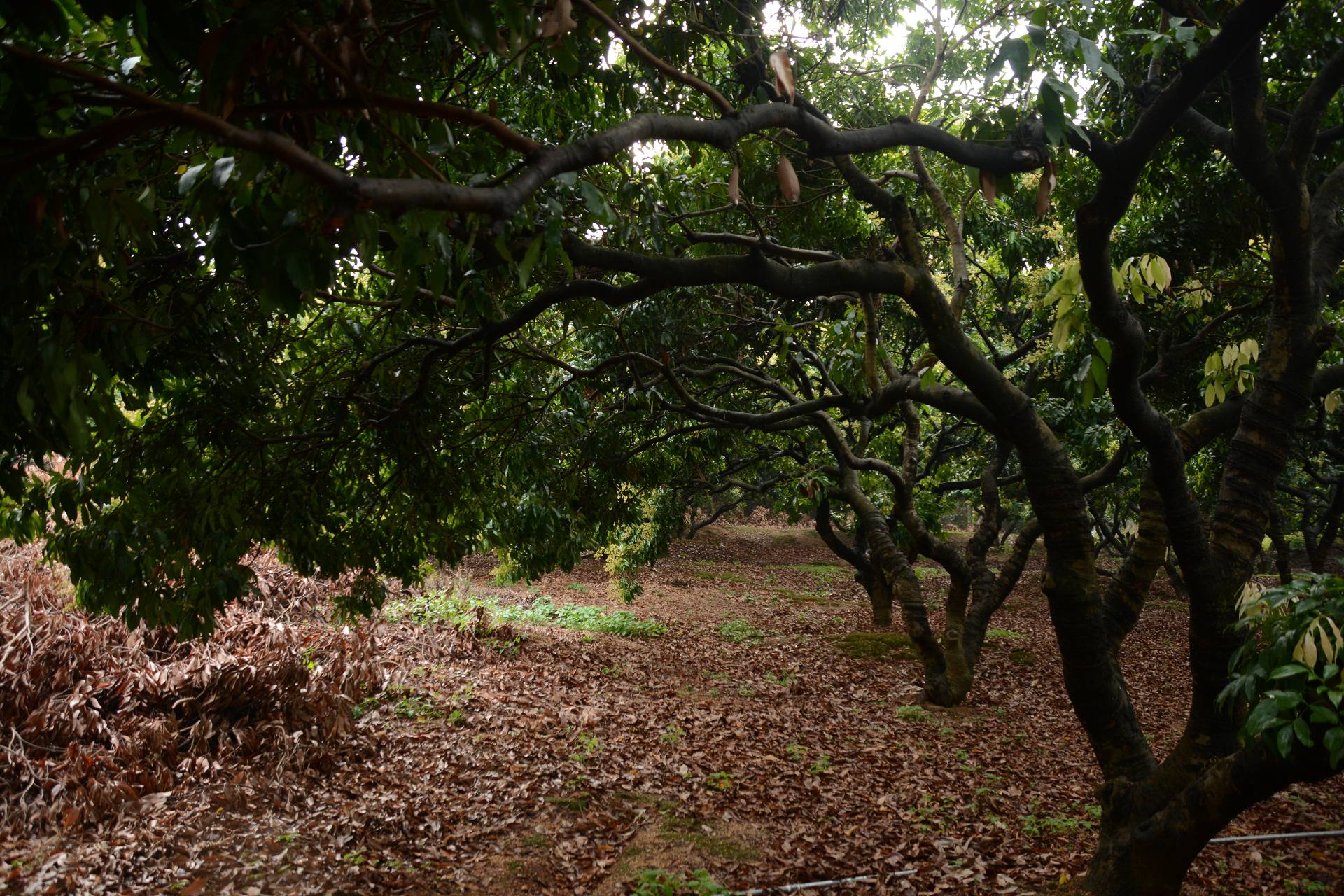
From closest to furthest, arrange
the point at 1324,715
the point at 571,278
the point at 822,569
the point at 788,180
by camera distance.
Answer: the point at 1324,715, the point at 788,180, the point at 571,278, the point at 822,569

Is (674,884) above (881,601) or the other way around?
the other way around

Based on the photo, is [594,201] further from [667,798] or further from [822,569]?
[822,569]

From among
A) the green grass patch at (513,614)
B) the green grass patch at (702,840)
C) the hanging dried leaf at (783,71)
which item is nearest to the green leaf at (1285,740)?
the hanging dried leaf at (783,71)

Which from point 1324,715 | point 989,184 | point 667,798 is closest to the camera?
point 1324,715

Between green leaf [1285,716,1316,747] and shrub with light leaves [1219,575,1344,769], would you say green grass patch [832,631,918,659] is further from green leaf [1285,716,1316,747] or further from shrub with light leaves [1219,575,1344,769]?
green leaf [1285,716,1316,747]

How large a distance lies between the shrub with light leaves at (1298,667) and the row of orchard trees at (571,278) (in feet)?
0.06

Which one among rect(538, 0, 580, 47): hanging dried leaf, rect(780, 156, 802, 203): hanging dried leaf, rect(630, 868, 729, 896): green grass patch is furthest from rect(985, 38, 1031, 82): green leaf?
rect(630, 868, 729, 896): green grass patch

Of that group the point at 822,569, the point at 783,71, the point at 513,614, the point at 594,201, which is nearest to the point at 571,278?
the point at 783,71

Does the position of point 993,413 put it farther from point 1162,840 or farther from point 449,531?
point 449,531

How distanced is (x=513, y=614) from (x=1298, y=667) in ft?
40.9

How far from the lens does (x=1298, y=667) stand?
266 cm

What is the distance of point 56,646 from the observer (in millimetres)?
7305

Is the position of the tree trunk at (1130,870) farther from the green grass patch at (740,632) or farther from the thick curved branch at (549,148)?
the green grass patch at (740,632)

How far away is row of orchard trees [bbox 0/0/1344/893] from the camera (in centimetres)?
201
